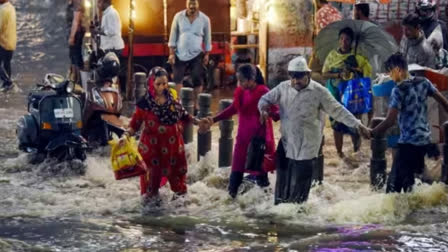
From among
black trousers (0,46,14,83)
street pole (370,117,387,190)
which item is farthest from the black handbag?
black trousers (0,46,14,83)

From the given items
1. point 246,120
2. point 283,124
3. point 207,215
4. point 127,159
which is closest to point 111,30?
point 246,120

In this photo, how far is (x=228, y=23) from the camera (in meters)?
20.5

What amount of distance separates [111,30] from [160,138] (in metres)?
7.49

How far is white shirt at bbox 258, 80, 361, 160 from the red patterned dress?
1254mm

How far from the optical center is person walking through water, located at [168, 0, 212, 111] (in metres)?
17.0

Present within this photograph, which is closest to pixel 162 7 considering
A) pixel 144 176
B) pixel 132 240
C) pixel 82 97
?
pixel 82 97

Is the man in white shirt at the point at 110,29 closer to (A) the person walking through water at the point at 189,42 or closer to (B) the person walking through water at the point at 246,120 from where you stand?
(A) the person walking through water at the point at 189,42

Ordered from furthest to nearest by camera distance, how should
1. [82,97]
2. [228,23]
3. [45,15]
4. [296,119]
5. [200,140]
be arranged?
[45,15], [228,23], [82,97], [200,140], [296,119]

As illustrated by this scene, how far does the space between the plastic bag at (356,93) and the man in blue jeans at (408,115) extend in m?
2.81

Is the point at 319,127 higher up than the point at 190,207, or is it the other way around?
the point at 319,127

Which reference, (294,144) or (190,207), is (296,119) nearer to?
(294,144)

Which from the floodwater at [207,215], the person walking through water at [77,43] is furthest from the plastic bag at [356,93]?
the person walking through water at [77,43]

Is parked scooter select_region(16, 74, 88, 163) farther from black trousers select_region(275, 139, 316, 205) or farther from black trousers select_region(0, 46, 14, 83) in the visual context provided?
black trousers select_region(0, 46, 14, 83)

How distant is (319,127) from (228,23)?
10.4 m
